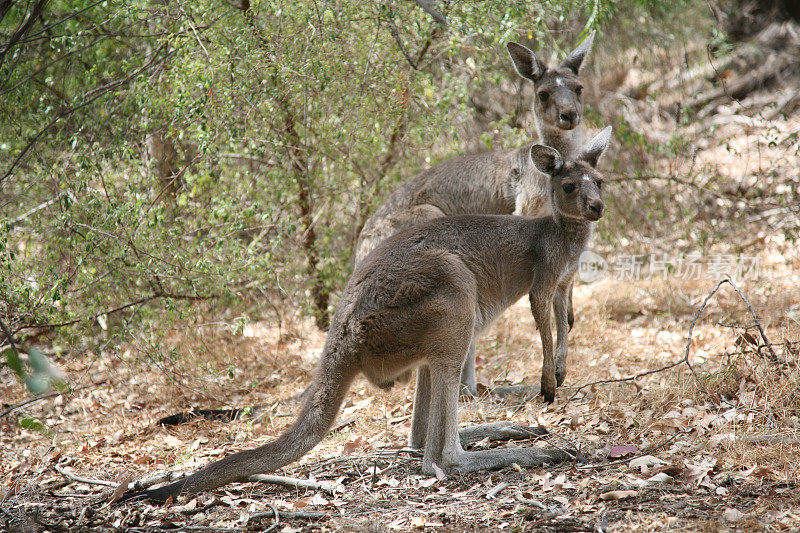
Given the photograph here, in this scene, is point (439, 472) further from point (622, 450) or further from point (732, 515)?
point (732, 515)

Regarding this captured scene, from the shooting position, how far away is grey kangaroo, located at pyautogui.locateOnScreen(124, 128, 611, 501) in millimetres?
3844

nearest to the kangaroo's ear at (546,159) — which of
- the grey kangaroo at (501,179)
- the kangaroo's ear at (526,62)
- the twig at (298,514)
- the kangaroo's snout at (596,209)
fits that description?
the kangaroo's snout at (596,209)

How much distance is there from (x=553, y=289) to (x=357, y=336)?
4.64 ft

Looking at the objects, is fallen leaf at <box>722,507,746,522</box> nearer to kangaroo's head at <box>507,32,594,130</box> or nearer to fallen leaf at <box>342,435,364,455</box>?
fallen leaf at <box>342,435,364,455</box>

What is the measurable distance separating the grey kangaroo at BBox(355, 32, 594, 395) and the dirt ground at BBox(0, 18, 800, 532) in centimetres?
98

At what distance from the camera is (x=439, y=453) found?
406 cm

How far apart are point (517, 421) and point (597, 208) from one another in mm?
1625

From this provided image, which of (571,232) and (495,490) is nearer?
(495,490)

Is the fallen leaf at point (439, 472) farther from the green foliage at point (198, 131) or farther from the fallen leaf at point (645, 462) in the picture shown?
the green foliage at point (198, 131)

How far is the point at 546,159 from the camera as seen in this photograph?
460cm

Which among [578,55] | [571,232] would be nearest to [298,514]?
[571,232]

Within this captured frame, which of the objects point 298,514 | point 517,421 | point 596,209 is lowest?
point 298,514

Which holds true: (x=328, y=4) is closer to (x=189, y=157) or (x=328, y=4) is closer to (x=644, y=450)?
(x=189, y=157)

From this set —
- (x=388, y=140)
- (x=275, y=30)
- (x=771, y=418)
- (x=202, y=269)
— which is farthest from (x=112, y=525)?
(x=388, y=140)
